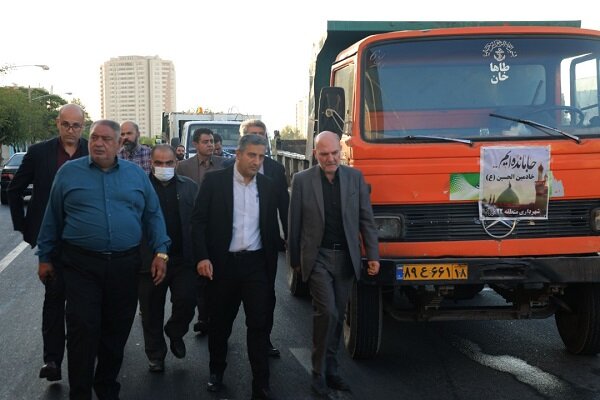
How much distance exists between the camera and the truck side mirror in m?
6.34

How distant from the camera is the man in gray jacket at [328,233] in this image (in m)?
5.40

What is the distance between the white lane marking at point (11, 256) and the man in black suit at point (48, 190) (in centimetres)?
591

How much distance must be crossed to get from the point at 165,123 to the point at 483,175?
22.6 meters

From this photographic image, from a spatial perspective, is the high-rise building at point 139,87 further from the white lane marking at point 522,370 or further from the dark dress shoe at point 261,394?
the dark dress shoe at point 261,394

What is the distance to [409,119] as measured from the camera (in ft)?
19.8

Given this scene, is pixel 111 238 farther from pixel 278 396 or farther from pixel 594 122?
pixel 594 122

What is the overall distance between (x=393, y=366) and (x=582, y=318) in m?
1.57

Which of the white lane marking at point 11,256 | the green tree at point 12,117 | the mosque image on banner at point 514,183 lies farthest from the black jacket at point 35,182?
the green tree at point 12,117

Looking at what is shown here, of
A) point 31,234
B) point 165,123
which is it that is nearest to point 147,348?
point 31,234

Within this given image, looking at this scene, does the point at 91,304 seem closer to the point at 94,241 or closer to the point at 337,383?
the point at 94,241

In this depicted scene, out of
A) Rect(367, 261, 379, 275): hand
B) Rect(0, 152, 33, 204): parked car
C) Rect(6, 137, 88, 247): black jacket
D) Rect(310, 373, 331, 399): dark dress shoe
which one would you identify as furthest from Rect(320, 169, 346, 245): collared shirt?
Rect(0, 152, 33, 204): parked car

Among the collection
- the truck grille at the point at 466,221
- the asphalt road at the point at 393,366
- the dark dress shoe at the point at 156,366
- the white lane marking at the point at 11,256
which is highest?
the truck grille at the point at 466,221

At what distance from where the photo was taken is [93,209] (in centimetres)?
475

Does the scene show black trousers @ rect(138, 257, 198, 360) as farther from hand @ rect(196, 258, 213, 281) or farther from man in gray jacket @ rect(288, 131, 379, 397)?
man in gray jacket @ rect(288, 131, 379, 397)
